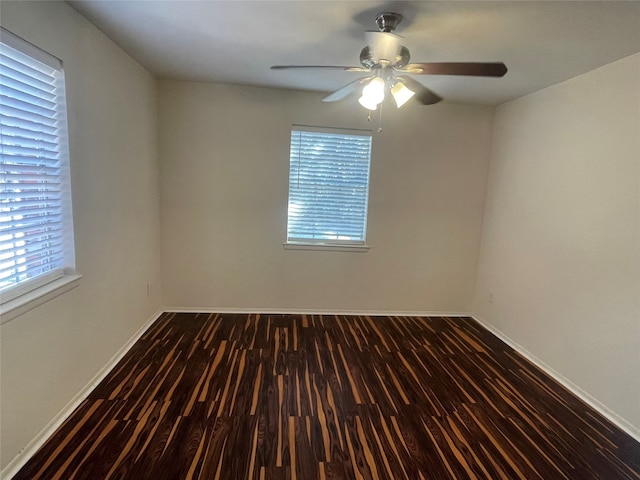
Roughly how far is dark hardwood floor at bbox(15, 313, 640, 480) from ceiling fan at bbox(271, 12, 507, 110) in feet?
6.54

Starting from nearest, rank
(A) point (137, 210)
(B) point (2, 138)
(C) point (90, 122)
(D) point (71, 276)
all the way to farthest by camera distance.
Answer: (B) point (2, 138) → (D) point (71, 276) → (C) point (90, 122) → (A) point (137, 210)

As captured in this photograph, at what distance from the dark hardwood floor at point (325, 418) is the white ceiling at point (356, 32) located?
239 centimetres

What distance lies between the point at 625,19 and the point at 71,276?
11.3ft

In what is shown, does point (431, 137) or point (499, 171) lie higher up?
point (431, 137)

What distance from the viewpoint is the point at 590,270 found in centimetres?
254

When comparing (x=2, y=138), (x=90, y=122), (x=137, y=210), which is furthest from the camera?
(x=137, y=210)

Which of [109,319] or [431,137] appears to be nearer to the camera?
[109,319]

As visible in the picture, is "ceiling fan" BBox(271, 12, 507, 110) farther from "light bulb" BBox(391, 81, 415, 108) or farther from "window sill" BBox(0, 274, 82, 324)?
"window sill" BBox(0, 274, 82, 324)

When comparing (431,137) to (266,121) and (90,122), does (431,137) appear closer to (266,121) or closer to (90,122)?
(266,121)

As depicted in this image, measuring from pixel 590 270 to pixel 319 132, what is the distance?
2658 millimetres

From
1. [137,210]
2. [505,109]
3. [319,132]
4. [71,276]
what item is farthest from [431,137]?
[71,276]

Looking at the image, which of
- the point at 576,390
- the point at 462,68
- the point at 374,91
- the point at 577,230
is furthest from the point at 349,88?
the point at 576,390

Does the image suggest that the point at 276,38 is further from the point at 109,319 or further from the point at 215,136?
the point at 109,319

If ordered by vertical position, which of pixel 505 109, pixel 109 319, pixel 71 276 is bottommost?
pixel 109 319
